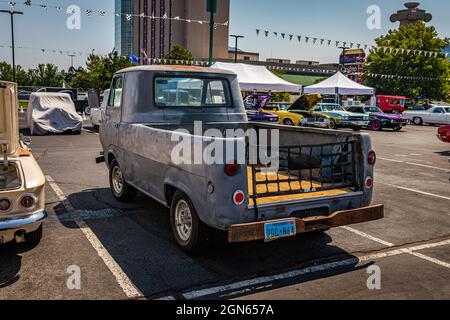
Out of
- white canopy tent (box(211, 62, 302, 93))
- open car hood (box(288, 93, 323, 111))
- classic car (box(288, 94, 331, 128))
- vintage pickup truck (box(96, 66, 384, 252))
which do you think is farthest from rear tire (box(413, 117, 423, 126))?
vintage pickup truck (box(96, 66, 384, 252))

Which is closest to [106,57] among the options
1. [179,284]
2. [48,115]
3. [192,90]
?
[48,115]

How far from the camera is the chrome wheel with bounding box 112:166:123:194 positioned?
688 centimetres

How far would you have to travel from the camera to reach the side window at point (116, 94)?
6.55 meters

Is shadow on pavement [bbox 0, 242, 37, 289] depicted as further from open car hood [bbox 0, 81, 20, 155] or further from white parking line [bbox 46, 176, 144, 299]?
open car hood [bbox 0, 81, 20, 155]

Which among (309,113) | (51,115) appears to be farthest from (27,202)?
(309,113)

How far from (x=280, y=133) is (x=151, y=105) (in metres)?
2.09

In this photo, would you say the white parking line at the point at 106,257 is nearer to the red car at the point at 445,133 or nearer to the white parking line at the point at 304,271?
the white parking line at the point at 304,271

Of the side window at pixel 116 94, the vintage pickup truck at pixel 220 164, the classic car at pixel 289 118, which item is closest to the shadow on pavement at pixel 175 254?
the vintage pickup truck at pixel 220 164

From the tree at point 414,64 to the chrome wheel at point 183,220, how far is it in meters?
42.1

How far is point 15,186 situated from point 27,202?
572 millimetres

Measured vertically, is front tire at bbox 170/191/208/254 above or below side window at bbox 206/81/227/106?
below

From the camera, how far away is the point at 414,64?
41906 mm

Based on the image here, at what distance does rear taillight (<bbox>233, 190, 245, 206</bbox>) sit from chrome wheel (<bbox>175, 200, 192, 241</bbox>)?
0.80m
